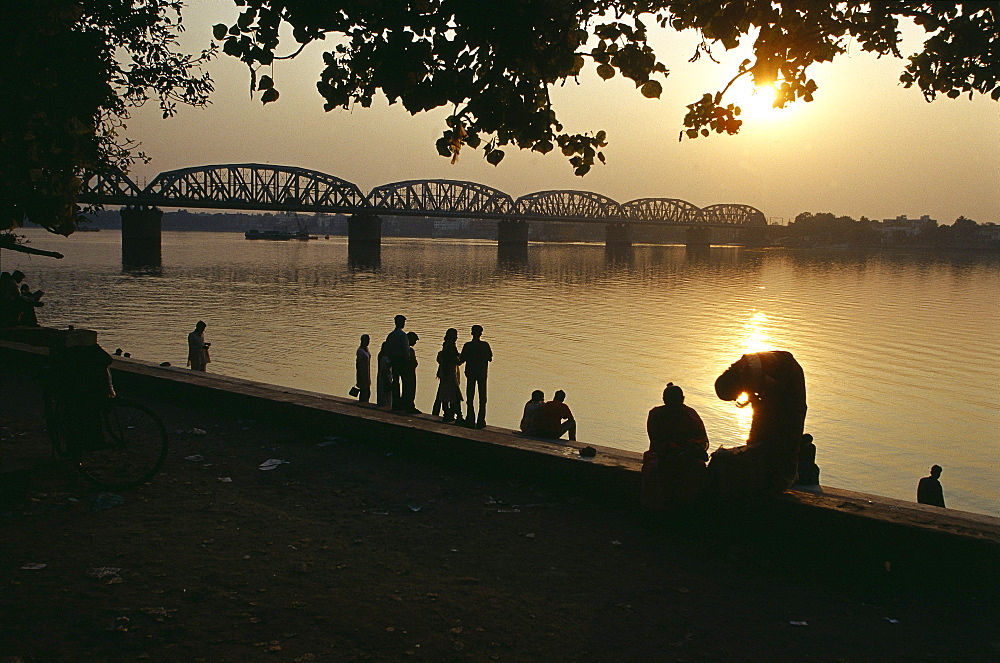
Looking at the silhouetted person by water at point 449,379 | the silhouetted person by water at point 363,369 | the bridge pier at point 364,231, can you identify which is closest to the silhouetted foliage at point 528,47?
the silhouetted person by water at point 449,379

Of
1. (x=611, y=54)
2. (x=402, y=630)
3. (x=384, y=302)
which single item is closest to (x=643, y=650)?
(x=402, y=630)

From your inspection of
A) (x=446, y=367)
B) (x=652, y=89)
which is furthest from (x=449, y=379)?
(x=652, y=89)

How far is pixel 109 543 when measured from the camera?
6.00 meters

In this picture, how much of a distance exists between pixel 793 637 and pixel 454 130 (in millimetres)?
5100

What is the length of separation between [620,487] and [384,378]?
7.91 metres

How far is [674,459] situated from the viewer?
6379 mm

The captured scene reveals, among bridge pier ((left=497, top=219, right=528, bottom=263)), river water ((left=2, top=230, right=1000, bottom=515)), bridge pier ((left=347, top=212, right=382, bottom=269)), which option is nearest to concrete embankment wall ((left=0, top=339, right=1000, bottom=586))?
river water ((left=2, top=230, right=1000, bottom=515))

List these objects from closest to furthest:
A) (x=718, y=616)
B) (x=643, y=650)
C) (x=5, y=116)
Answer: (x=643, y=650)
(x=718, y=616)
(x=5, y=116)

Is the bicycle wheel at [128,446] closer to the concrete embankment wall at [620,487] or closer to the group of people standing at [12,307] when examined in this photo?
the concrete embankment wall at [620,487]

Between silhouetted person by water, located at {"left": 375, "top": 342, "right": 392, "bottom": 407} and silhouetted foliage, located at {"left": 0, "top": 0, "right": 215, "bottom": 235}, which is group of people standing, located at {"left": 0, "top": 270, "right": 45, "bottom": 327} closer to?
silhouetted foliage, located at {"left": 0, "top": 0, "right": 215, "bottom": 235}

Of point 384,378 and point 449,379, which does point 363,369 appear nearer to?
point 384,378

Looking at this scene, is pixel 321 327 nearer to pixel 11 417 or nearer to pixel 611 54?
pixel 11 417

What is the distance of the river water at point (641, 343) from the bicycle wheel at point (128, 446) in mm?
12041

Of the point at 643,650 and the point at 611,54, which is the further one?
the point at 611,54
